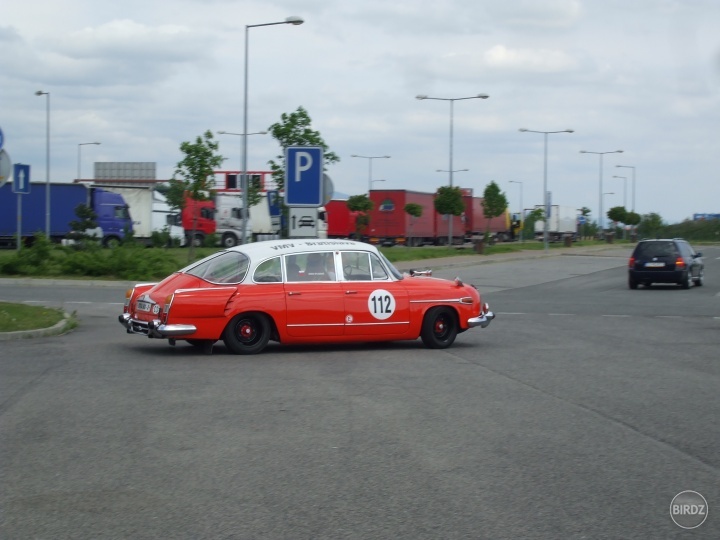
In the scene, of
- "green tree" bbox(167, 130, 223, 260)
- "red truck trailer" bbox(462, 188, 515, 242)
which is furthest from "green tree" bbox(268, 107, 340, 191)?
"red truck trailer" bbox(462, 188, 515, 242)

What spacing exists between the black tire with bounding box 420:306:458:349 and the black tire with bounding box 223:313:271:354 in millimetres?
2325

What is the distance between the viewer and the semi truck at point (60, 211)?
51906mm

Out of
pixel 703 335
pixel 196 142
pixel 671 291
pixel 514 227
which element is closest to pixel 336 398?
pixel 703 335

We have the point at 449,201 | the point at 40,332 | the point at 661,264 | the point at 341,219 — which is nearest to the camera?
the point at 40,332

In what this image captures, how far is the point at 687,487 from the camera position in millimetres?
6516

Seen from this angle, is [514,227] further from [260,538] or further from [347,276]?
[260,538]

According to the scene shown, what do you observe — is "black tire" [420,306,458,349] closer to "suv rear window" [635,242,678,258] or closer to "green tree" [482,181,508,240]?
"suv rear window" [635,242,678,258]

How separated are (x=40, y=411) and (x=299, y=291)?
4.88 m

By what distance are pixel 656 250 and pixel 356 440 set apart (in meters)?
25.6

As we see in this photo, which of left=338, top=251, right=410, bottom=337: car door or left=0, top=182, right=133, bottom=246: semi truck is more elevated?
left=0, top=182, right=133, bottom=246: semi truck

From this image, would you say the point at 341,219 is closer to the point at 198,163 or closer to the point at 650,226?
the point at 198,163

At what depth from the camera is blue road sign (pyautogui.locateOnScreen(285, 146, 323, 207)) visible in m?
18.1

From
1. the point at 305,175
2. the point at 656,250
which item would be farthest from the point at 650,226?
the point at 305,175

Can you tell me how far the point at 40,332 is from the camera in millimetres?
15312
